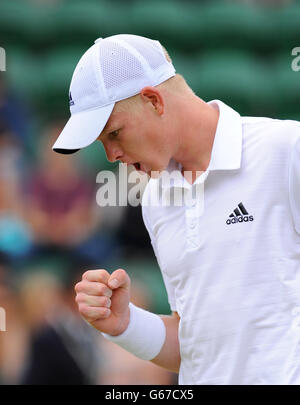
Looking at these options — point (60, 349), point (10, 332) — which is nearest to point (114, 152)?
point (60, 349)

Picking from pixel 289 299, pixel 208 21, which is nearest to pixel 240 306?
pixel 289 299

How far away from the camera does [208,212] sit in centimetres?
152

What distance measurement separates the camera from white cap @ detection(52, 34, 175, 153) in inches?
58.8

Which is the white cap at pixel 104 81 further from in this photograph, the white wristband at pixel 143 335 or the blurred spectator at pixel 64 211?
the blurred spectator at pixel 64 211

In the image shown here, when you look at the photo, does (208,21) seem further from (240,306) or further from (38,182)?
(240,306)

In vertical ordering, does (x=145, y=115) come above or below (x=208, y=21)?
below

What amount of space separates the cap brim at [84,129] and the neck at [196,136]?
0.15 meters

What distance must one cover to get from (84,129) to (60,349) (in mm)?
1430

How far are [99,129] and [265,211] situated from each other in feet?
1.11

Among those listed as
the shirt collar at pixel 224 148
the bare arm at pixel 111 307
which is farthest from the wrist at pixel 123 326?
the shirt collar at pixel 224 148

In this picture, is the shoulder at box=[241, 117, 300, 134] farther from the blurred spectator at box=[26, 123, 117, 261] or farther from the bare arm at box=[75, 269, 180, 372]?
the blurred spectator at box=[26, 123, 117, 261]

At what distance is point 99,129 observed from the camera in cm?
147

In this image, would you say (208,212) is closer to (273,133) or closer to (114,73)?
(273,133)

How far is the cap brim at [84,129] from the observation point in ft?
4.84
